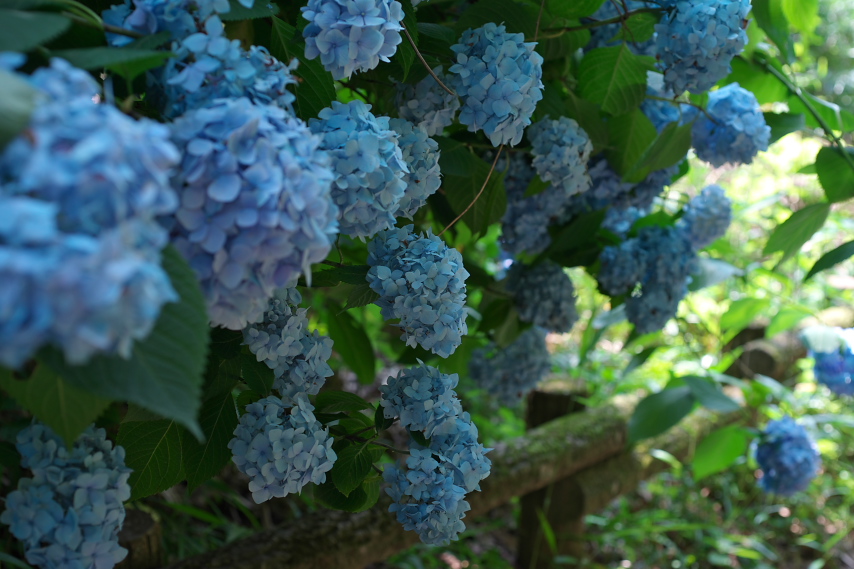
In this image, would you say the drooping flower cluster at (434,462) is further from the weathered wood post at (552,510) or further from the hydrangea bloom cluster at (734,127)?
the weathered wood post at (552,510)

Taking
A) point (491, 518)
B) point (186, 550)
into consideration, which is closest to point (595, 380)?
point (491, 518)

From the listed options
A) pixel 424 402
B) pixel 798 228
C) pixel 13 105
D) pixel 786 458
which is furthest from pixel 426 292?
pixel 786 458

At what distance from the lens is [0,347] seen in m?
0.27

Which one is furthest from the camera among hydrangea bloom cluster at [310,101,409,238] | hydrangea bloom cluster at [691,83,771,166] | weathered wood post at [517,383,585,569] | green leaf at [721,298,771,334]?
weathered wood post at [517,383,585,569]

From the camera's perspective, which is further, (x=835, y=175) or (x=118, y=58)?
(x=835, y=175)

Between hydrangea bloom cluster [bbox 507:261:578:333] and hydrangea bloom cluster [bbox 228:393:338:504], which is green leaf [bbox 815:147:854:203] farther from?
hydrangea bloom cluster [bbox 228:393:338:504]

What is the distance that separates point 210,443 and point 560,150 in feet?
1.71

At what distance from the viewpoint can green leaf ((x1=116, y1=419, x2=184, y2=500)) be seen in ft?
2.05

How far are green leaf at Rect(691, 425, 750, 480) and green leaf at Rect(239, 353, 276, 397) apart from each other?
1.36 m

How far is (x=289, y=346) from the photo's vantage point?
0.59 m

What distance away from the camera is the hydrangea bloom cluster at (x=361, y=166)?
498mm

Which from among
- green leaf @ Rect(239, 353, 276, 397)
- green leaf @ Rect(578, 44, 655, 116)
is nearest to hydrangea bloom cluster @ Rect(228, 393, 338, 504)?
green leaf @ Rect(239, 353, 276, 397)

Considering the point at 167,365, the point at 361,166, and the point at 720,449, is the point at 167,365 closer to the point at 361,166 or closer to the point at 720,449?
the point at 361,166

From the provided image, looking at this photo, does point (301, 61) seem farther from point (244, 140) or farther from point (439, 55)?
point (244, 140)
